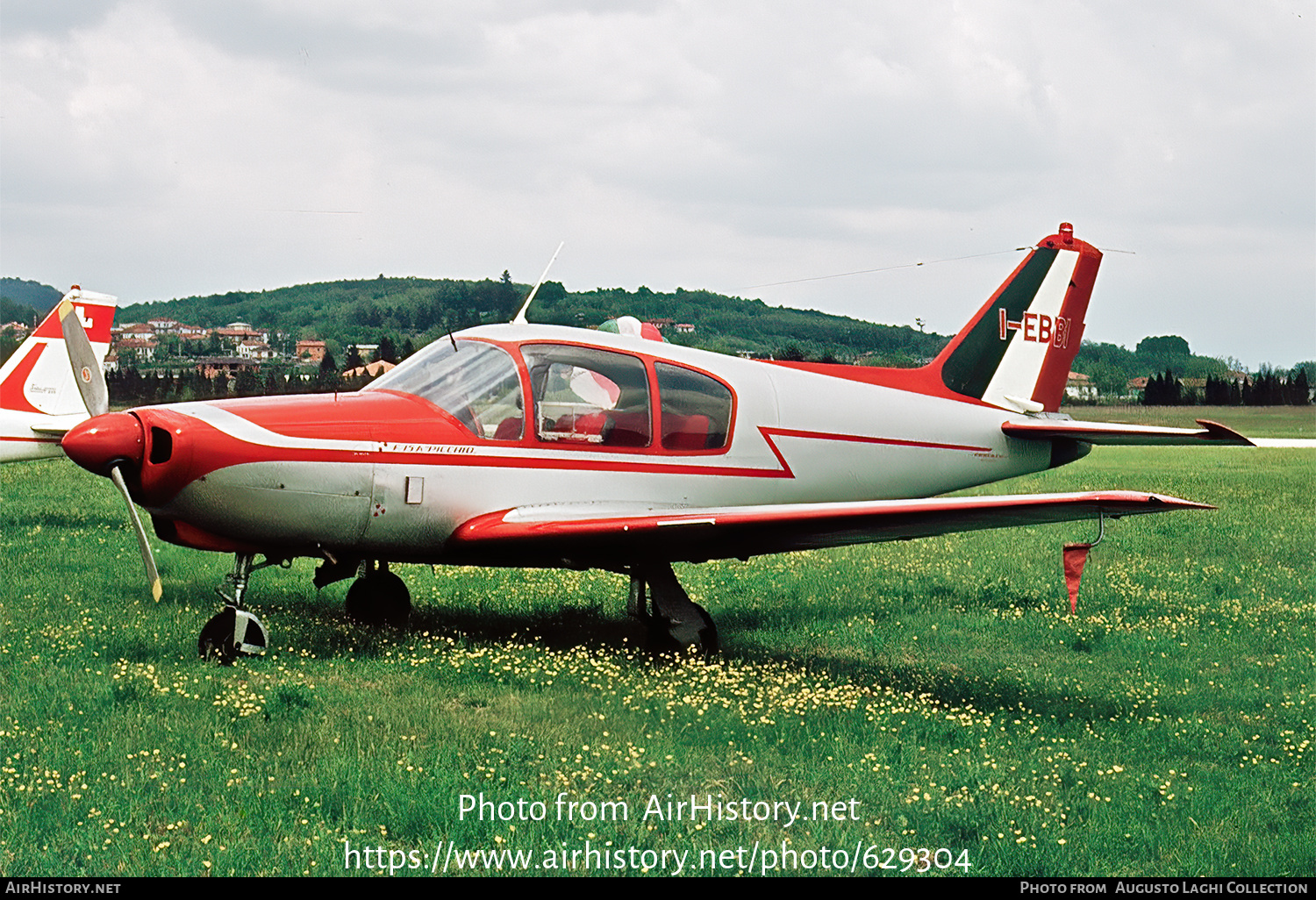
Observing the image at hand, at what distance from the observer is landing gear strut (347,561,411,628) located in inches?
384

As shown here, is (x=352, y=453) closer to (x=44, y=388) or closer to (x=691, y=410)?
(x=691, y=410)

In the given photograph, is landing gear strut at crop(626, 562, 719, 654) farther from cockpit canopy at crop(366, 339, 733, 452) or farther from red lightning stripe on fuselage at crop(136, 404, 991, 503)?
cockpit canopy at crop(366, 339, 733, 452)

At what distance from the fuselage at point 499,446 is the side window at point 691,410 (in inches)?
0.5

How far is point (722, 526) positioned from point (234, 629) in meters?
3.35

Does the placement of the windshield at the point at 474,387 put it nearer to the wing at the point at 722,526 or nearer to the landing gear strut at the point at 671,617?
the wing at the point at 722,526

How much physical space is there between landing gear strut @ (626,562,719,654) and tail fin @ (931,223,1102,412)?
416cm

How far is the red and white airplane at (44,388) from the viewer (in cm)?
1659

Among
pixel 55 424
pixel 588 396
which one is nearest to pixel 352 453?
pixel 588 396

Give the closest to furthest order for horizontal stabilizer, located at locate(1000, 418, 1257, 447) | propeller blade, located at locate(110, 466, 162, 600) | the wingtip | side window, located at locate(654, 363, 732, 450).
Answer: propeller blade, located at locate(110, 466, 162, 600) → the wingtip → side window, located at locate(654, 363, 732, 450) → horizontal stabilizer, located at locate(1000, 418, 1257, 447)

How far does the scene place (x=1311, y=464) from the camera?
3372cm

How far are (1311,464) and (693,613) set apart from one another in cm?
3062

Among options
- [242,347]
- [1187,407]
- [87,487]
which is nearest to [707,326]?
[87,487]

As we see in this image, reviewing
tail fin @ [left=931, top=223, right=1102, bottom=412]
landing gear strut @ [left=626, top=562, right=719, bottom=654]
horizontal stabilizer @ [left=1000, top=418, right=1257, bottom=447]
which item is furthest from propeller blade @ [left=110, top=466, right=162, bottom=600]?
horizontal stabilizer @ [left=1000, top=418, right=1257, bottom=447]

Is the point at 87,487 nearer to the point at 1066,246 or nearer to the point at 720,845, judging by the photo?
the point at 1066,246
